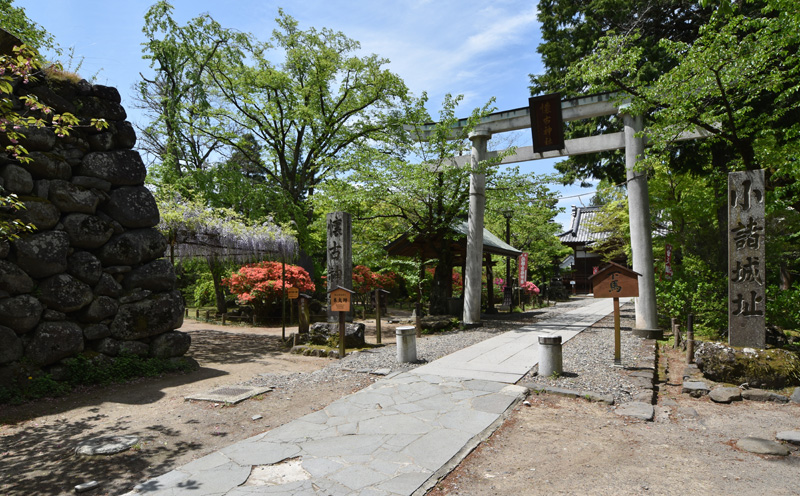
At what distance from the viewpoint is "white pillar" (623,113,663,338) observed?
10977 mm

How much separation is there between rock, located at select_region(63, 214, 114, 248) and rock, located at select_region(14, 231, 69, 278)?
16 centimetres

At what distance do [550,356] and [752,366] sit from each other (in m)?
2.93

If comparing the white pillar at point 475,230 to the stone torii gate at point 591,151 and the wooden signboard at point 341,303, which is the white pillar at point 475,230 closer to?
the stone torii gate at point 591,151

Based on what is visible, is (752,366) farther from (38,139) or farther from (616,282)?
(38,139)

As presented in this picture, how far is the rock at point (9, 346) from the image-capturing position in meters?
6.08

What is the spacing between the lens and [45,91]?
7.05 metres

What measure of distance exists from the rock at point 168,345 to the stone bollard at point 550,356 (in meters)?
6.53

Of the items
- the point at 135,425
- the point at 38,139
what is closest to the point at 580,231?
the point at 38,139

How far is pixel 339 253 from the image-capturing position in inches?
454

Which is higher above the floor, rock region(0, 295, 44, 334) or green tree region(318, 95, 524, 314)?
green tree region(318, 95, 524, 314)

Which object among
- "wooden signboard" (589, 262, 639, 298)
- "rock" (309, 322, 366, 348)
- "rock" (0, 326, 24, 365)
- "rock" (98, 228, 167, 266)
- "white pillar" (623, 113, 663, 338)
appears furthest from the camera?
"white pillar" (623, 113, 663, 338)

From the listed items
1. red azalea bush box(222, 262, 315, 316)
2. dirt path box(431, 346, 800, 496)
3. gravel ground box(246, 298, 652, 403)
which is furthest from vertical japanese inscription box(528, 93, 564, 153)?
red azalea bush box(222, 262, 315, 316)

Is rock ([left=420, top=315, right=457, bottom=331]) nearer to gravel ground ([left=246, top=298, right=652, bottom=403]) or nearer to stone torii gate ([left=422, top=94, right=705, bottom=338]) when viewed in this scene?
stone torii gate ([left=422, top=94, right=705, bottom=338])

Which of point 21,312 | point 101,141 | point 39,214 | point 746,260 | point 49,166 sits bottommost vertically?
point 21,312
